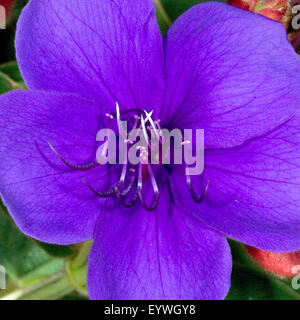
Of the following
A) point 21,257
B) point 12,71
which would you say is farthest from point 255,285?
point 12,71

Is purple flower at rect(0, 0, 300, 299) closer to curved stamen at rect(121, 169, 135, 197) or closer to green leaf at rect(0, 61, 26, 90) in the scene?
curved stamen at rect(121, 169, 135, 197)

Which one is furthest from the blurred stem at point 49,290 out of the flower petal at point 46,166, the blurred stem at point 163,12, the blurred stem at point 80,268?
the blurred stem at point 163,12

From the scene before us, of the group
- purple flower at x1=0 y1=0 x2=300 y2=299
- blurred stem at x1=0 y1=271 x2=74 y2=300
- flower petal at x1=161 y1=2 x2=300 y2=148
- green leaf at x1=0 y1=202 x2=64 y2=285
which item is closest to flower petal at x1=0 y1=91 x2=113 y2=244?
purple flower at x1=0 y1=0 x2=300 y2=299

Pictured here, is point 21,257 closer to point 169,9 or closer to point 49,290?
point 49,290

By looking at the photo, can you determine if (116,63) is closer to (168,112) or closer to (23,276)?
(168,112)

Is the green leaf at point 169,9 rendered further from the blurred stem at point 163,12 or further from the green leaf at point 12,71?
the green leaf at point 12,71
